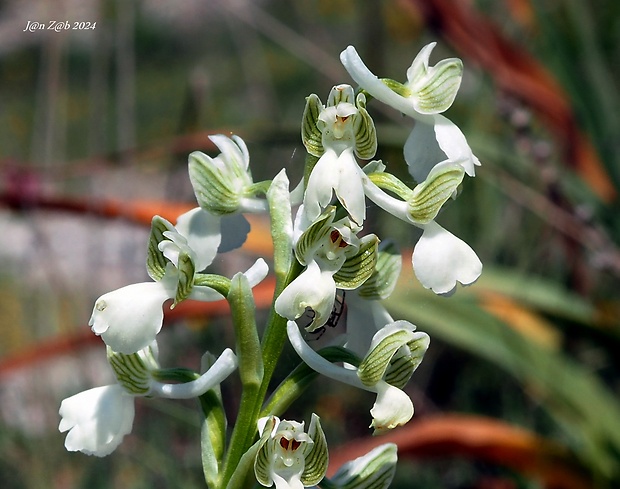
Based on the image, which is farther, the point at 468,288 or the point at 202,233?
the point at 468,288

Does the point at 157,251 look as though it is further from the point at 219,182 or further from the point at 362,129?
the point at 362,129

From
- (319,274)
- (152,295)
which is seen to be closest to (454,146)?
(319,274)

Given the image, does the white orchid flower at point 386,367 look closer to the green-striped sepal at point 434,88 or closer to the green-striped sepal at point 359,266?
the green-striped sepal at point 359,266

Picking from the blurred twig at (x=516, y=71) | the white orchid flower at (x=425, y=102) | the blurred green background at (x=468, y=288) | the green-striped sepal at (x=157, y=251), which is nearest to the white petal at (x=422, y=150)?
the white orchid flower at (x=425, y=102)

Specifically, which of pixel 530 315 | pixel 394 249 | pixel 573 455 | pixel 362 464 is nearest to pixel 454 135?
pixel 394 249

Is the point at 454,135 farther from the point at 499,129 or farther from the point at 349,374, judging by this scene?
the point at 499,129

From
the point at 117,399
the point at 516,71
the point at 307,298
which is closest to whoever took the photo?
the point at 307,298
